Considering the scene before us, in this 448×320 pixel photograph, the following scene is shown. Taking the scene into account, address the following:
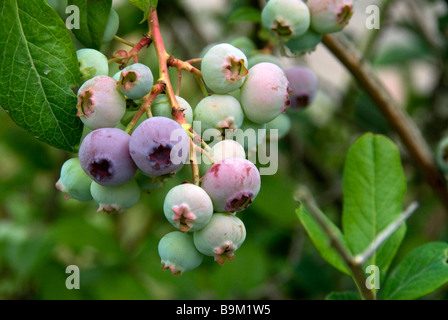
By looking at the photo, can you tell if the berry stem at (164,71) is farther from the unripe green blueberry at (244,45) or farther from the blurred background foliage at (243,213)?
the blurred background foliage at (243,213)

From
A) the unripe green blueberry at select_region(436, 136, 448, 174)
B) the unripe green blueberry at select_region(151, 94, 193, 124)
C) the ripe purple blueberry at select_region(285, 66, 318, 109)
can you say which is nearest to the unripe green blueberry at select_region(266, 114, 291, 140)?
the ripe purple blueberry at select_region(285, 66, 318, 109)

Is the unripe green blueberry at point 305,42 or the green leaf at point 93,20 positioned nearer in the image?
the green leaf at point 93,20

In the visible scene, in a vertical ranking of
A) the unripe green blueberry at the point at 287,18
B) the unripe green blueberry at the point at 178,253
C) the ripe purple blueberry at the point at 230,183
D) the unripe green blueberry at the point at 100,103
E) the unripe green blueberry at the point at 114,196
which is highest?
the unripe green blueberry at the point at 287,18

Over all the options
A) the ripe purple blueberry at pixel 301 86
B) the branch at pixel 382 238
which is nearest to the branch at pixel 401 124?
the ripe purple blueberry at pixel 301 86

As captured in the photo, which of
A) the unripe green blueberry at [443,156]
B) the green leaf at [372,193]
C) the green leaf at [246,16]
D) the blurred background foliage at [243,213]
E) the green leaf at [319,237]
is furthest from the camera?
the blurred background foliage at [243,213]

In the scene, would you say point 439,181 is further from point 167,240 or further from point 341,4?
point 167,240

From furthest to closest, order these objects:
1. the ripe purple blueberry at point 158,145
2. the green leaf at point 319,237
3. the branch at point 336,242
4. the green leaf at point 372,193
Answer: the green leaf at point 372,193 → the green leaf at point 319,237 → the ripe purple blueberry at point 158,145 → the branch at point 336,242
